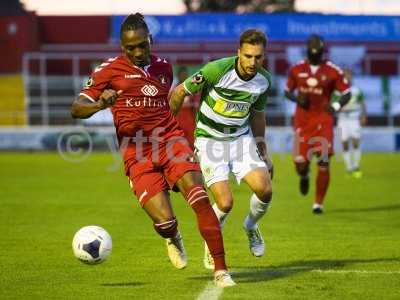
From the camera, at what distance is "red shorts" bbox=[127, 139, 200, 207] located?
8891 millimetres

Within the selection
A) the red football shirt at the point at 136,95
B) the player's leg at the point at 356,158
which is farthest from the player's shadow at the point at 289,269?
the player's leg at the point at 356,158

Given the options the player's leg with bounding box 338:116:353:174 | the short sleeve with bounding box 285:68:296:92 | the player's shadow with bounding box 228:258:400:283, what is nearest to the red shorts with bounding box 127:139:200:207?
the player's shadow with bounding box 228:258:400:283

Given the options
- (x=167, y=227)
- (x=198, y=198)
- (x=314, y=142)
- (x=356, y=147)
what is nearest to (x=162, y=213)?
(x=167, y=227)

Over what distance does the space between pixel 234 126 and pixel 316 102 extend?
216 inches

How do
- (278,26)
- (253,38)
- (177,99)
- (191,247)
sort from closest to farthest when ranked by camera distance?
(253,38)
(177,99)
(191,247)
(278,26)

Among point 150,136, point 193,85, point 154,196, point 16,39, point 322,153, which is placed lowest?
point 16,39

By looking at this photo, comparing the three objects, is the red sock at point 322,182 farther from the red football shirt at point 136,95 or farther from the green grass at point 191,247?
the red football shirt at point 136,95

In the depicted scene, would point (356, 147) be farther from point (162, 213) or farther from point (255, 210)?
point (162, 213)

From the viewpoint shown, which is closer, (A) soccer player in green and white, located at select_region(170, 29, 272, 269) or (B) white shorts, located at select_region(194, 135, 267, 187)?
(A) soccer player in green and white, located at select_region(170, 29, 272, 269)

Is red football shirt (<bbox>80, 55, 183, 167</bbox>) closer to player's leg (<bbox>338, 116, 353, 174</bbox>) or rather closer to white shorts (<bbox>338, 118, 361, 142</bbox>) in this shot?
player's leg (<bbox>338, 116, 353, 174</bbox>)

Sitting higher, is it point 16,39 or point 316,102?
A: point 316,102

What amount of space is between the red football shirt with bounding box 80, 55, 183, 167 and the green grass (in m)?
1.34

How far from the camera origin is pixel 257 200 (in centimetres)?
1005

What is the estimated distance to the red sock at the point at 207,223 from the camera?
8.66 meters
